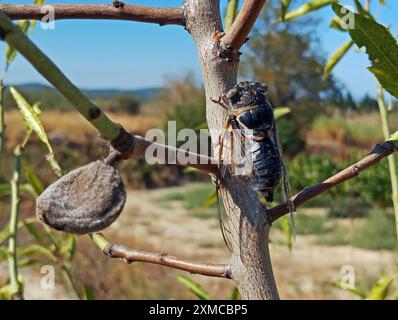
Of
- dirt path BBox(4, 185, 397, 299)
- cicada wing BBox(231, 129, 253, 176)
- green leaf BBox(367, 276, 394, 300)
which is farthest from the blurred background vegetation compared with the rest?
cicada wing BBox(231, 129, 253, 176)

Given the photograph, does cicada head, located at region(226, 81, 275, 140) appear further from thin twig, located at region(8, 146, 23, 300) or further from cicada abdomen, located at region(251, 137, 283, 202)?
thin twig, located at region(8, 146, 23, 300)

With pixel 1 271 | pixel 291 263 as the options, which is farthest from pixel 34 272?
pixel 291 263

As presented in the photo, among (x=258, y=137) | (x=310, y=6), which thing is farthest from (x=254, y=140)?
(x=310, y=6)

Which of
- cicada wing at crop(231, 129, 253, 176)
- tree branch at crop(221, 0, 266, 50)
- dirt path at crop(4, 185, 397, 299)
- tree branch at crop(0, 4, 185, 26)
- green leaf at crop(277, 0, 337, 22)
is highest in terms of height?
dirt path at crop(4, 185, 397, 299)

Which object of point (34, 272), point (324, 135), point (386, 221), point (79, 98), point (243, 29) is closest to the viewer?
point (79, 98)

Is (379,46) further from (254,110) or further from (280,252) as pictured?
(280,252)

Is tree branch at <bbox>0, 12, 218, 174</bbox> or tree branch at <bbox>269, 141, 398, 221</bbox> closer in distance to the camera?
tree branch at <bbox>0, 12, 218, 174</bbox>

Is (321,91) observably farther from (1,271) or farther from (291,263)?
(1,271)
